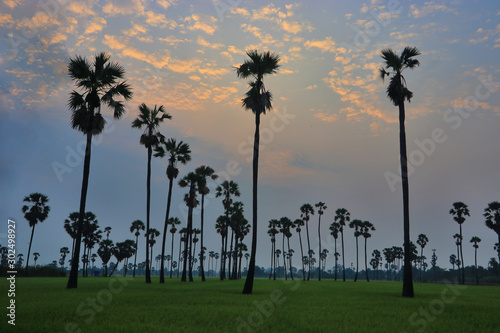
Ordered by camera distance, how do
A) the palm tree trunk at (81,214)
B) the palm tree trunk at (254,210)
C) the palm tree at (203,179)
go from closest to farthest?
the palm tree trunk at (254,210) < the palm tree trunk at (81,214) < the palm tree at (203,179)

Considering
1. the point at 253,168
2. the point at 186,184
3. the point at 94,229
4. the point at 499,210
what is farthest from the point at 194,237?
the point at 253,168

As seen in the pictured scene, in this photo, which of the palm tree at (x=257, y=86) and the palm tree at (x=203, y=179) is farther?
the palm tree at (x=203, y=179)

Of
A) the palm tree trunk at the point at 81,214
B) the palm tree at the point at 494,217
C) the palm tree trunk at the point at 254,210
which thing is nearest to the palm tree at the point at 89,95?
the palm tree trunk at the point at 81,214

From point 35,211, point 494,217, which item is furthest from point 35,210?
point 494,217

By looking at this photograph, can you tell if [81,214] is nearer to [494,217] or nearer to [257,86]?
[257,86]

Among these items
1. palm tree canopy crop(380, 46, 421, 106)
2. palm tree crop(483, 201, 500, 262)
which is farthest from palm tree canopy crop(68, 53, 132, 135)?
palm tree crop(483, 201, 500, 262)

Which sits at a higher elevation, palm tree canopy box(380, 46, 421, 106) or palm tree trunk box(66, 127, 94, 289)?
palm tree canopy box(380, 46, 421, 106)

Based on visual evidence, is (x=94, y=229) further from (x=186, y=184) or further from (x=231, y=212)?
(x=186, y=184)

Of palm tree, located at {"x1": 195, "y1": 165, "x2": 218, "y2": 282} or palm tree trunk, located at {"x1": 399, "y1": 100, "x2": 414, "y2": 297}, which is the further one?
palm tree, located at {"x1": 195, "y1": 165, "x2": 218, "y2": 282}

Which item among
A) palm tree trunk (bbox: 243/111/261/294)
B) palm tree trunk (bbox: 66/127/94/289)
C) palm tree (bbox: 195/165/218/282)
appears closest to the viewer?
palm tree trunk (bbox: 243/111/261/294)

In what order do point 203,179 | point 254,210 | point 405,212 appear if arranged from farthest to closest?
point 203,179 < point 254,210 < point 405,212

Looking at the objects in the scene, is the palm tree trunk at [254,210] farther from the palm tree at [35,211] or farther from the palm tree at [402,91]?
the palm tree at [35,211]

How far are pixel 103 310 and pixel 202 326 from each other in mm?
5468

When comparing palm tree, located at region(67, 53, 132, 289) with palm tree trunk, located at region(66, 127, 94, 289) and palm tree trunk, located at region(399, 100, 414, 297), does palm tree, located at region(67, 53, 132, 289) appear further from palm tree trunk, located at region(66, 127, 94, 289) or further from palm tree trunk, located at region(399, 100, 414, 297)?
palm tree trunk, located at region(399, 100, 414, 297)
